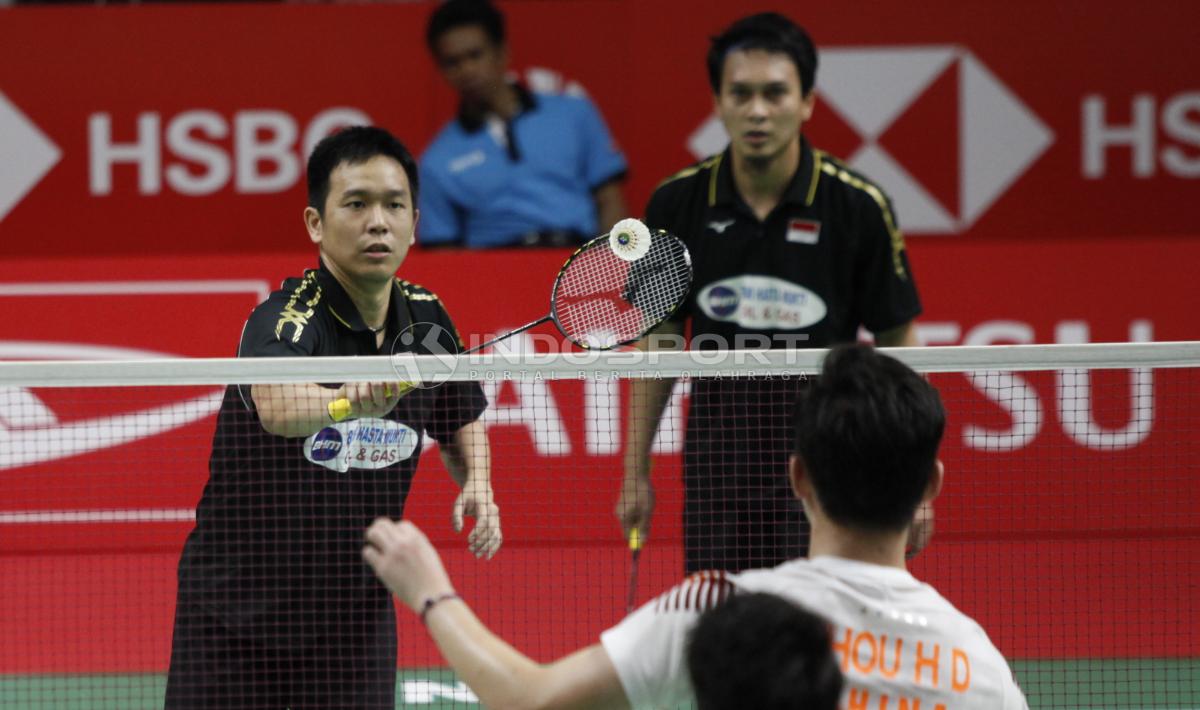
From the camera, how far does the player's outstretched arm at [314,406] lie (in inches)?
126

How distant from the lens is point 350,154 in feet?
12.0

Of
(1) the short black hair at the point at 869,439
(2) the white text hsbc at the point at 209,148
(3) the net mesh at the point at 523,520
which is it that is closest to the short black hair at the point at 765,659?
(1) the short black hair at the point at 869,439

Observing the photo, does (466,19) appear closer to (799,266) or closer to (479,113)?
(479,113)

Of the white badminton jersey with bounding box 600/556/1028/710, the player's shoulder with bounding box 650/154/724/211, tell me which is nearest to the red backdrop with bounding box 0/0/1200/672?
the player's shoulder with bounding box 650/154/724/211

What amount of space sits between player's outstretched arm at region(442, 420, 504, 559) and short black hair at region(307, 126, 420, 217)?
600mm

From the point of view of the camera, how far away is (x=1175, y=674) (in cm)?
521

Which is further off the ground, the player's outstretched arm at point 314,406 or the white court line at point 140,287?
the white court line at point 140,287

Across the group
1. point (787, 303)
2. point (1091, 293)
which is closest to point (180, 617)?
point (787, 303)

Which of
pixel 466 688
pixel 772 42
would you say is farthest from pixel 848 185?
pixel 466 688

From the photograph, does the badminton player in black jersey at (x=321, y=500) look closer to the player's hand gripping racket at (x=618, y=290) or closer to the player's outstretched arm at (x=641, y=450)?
the player's hand gripping racket at (x=618, y=290)

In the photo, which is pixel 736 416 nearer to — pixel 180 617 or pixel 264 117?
pixel 180 617

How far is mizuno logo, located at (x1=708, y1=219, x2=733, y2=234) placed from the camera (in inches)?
175

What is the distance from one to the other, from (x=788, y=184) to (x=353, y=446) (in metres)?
1.63

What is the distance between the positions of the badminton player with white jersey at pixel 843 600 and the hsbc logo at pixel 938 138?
6.06 m
